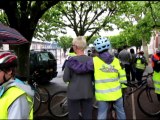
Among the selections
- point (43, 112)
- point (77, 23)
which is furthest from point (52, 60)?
point (77, 23)

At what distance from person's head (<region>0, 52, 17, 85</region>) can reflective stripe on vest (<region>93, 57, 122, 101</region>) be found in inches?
104

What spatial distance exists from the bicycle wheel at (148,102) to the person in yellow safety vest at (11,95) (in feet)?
19.5

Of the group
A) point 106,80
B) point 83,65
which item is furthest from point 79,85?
point 106,80

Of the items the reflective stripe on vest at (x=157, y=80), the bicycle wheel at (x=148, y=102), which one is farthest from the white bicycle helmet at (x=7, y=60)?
the bicycle wheel at (x=148, y=102)

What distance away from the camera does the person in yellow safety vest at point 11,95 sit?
2.04 metres

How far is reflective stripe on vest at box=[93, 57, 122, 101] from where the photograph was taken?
4879 millimetres

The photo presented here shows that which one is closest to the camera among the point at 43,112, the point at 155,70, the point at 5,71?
the point at 5,71

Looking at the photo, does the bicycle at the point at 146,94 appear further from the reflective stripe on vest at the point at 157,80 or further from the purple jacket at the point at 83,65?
the purple jacket at the point at 83,65

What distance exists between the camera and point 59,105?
7.52 meters

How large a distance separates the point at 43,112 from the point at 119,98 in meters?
3.72

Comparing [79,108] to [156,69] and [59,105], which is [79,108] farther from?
[156,69]

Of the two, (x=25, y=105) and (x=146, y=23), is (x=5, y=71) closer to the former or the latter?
(x=25, y=105)

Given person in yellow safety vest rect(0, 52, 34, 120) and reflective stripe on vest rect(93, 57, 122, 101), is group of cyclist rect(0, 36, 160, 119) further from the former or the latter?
person in yellow safety vest rect(0, 52, 34, 120)

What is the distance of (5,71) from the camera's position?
2.29m
